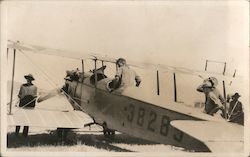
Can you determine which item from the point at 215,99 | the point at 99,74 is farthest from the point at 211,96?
the point at 99,74

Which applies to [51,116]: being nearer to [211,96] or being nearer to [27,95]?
[27,95]

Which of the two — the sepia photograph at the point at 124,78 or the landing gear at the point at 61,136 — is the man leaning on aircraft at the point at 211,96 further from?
the landing gear at the point at 61,136

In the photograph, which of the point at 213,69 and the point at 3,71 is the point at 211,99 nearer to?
the point at 213,69

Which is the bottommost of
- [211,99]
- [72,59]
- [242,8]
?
[211,99]

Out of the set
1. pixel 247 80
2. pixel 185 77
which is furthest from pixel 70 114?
pixel 247 80

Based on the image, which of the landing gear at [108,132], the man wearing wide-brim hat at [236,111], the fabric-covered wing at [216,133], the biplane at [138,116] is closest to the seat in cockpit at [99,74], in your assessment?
the biplane at [138,116]

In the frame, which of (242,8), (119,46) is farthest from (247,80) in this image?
(119,46)

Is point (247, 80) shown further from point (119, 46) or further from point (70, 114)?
point (70, 114)

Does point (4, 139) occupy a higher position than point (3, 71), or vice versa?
point (3, 71)
